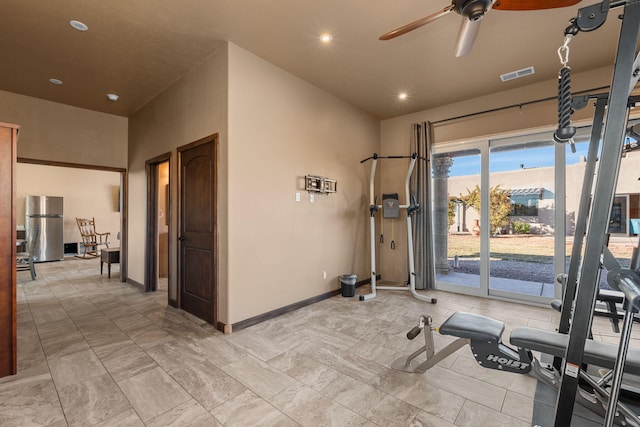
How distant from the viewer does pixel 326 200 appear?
4.45m

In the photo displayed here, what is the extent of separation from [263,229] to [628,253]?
449 centimetres

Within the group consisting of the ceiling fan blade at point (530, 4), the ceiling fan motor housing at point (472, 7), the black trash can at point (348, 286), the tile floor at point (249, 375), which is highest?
the ceiling fan blade at point (530, 4)

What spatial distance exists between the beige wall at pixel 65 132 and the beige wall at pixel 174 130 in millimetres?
286

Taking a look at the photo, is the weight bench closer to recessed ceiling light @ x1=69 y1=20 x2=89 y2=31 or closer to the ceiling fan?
the ceiling fan

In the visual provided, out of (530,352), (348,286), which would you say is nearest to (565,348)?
(530,352)

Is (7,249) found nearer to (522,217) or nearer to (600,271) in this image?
(600,271)

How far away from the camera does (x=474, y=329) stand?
6.33 ft

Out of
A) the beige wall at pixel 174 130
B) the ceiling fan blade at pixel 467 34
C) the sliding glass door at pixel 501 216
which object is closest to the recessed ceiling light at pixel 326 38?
the beige wall at pixel 174 130

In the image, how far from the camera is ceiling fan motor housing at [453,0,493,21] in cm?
157

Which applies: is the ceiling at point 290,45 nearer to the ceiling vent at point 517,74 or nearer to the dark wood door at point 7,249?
the ceiling vent at point 517,74

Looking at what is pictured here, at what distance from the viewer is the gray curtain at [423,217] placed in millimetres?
4836

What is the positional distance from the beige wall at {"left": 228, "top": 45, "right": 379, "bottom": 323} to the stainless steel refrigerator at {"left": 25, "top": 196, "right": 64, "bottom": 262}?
8052mm

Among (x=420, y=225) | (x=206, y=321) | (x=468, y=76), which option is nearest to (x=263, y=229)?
(x=206, y=321)

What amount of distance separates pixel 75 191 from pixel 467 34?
1114cm
